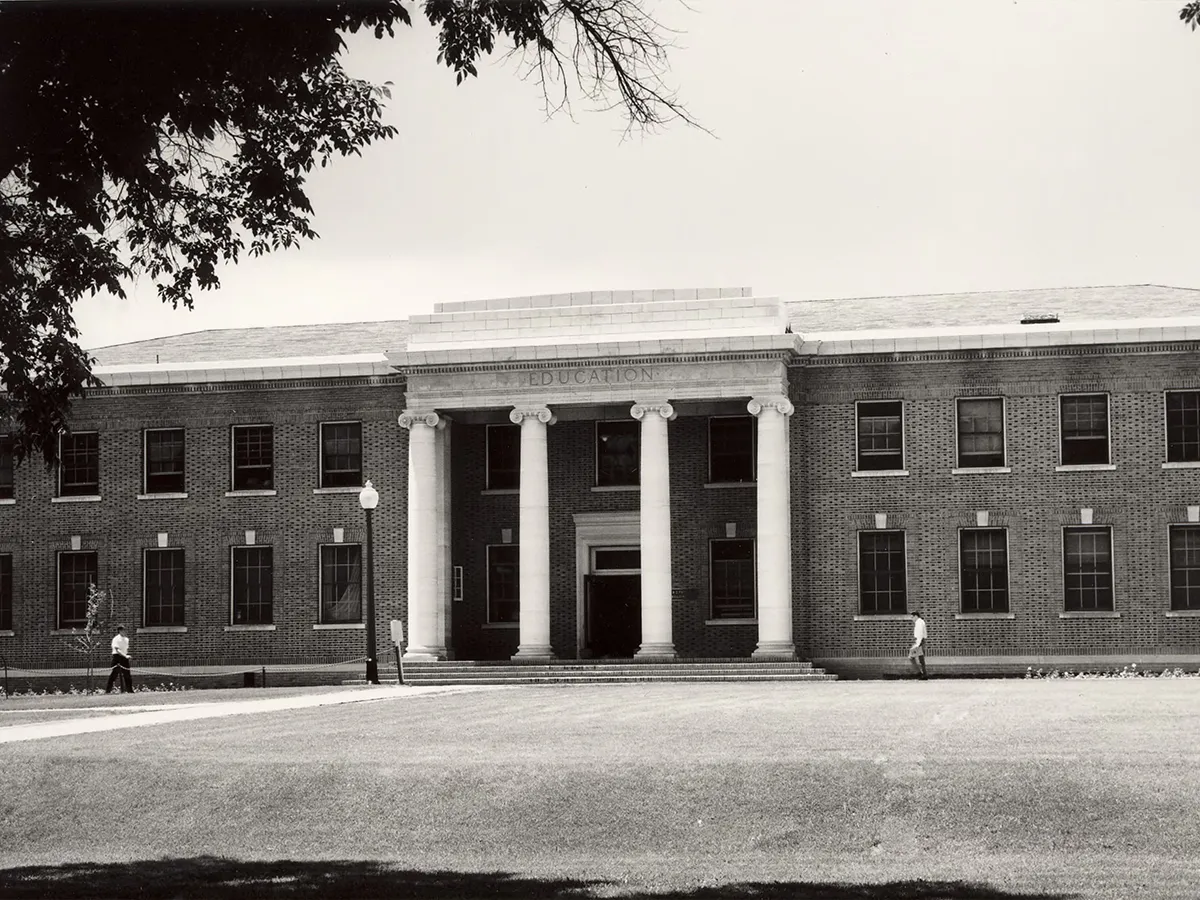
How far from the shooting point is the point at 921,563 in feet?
145

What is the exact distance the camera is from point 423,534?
45.1 metres

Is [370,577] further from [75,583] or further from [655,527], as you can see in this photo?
[75,583]

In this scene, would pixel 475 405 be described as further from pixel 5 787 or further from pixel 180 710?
pixel 5 787

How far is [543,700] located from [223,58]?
67.2ft

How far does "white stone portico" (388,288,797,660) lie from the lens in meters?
43.5

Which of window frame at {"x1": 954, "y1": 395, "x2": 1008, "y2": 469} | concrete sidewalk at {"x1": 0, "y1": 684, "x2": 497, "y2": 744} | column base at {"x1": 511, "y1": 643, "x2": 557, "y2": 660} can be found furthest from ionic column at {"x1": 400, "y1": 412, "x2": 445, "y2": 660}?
window frame at {"x1": 954, "y1": 395, "x2": 1008, "y2": 469}

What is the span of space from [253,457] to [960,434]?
1811 centimetres

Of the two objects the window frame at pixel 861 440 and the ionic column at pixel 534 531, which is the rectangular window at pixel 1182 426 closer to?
the window frame at pixel 861 440

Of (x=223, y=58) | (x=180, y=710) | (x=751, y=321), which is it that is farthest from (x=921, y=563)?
(x=223, y=58)

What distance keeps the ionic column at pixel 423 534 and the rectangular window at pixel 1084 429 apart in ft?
50.3

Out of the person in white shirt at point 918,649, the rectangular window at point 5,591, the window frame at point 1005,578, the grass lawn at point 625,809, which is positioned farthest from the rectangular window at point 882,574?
the rectangular window at point 5,591

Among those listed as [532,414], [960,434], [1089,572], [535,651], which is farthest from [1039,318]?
[535,651]

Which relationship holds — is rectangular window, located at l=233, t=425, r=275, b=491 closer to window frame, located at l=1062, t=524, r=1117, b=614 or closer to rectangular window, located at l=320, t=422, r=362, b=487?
rectangular window, located at l=320, t=422, r=362, b=487

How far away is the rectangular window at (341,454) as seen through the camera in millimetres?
46875
